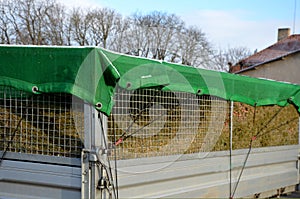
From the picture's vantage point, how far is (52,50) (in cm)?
358

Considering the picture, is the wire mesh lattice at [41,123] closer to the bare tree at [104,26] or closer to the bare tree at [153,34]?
the bare tree at [153,34]

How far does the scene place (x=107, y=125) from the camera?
12.4 ft

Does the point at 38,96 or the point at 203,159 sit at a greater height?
the point at 38,96

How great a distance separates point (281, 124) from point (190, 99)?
8.22 feet

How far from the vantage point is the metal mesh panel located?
3.98 metres

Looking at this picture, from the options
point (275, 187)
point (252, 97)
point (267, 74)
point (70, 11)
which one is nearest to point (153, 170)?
point (252, 97)

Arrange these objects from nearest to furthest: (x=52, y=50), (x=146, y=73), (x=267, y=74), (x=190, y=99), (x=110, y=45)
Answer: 1. (x=52, y=50)
2. (x=146, y=73)
3. (x=190, y=99)
4. (x=267, y=74)
5. (x=110, y=45)

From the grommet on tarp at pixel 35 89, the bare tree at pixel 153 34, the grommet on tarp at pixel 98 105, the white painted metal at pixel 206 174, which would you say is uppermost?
the bare tree at pixel 153 34

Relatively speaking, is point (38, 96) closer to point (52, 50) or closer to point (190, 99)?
point (52, 50)

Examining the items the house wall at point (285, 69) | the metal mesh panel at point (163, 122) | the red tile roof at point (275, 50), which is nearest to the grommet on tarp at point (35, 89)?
the metal mesh panel at point (163, 122)

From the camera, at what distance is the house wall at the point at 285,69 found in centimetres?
1692

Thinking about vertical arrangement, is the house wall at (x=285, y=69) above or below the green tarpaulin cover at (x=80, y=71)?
above

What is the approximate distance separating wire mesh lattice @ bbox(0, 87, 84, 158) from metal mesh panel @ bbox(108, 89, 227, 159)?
1.06 feet

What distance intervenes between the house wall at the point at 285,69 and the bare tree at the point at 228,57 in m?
13.1
